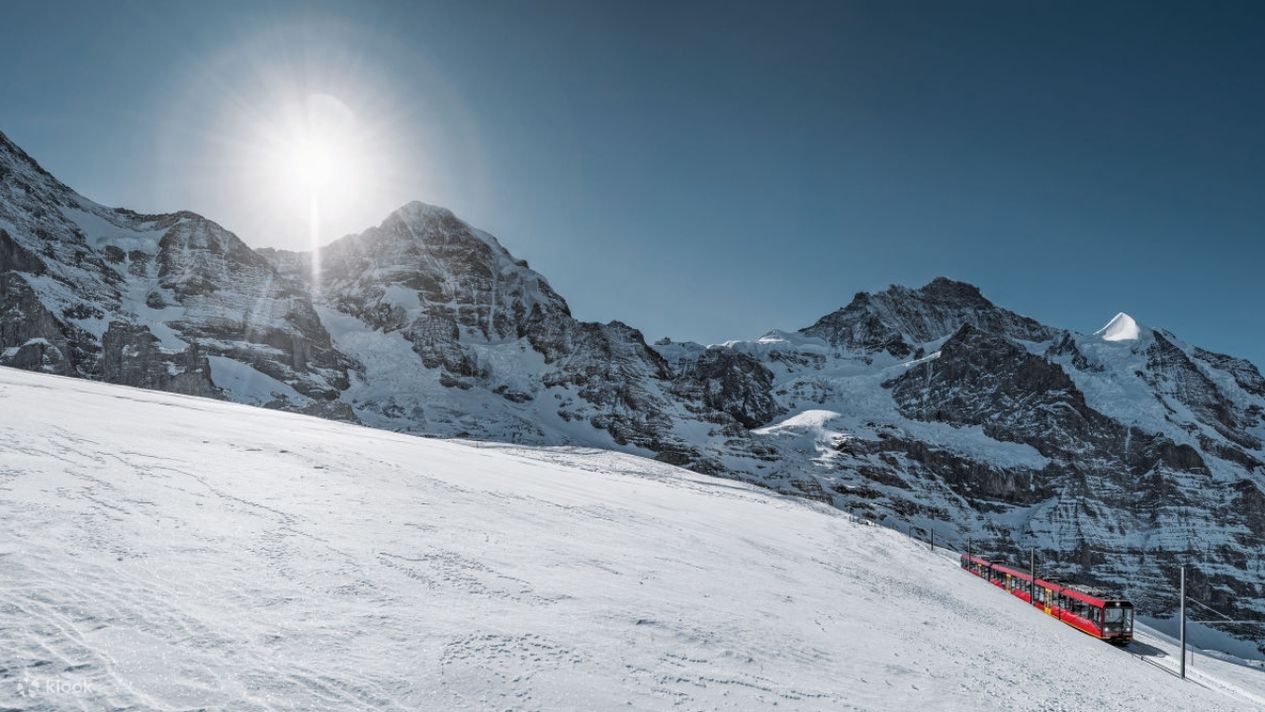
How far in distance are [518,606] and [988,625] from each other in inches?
626

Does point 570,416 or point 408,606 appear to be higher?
point 570,416

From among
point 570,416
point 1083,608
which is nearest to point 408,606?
point 1083,608

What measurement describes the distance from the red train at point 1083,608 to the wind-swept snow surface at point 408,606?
12.8m

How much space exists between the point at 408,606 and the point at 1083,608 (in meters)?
38.4

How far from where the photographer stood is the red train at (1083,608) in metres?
30.6

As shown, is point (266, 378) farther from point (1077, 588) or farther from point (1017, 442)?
point (1017, 442)

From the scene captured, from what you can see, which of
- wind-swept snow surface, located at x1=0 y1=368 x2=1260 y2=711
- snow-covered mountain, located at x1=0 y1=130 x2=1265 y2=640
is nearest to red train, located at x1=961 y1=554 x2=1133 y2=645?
wind-swept snow surface, located at x1=0 y1=368 x2=1260 y2=711

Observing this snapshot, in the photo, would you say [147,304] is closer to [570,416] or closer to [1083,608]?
[570,416]

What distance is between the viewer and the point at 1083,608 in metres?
32.2

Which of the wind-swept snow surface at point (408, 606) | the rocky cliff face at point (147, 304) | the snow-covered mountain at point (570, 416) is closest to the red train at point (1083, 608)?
the wind-swept snow surface at point (408, 606)

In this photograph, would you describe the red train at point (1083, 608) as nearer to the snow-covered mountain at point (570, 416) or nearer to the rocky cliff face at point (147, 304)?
the snow-covered mountain at point (570, 416)

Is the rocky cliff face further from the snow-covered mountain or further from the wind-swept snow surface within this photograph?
the wind-swept snow surface

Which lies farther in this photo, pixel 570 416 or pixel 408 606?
pixel 570 416

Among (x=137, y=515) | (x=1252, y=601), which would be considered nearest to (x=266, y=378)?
(x=137, y=515)
